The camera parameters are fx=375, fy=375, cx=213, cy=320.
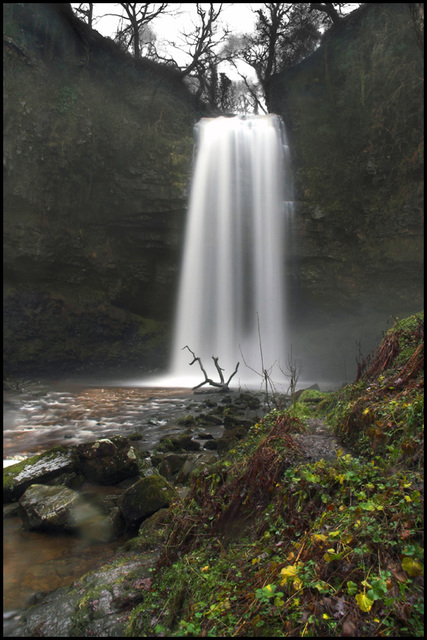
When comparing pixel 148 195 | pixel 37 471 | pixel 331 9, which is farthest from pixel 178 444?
pixel 331 9

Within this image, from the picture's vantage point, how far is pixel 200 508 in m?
2.96

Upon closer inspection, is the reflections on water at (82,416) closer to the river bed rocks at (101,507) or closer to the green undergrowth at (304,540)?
the river bed rocks at (101,507)

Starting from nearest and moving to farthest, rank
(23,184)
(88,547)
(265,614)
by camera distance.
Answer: (265,614)
(88,547)
(23,184)

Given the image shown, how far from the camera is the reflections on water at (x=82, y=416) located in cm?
759

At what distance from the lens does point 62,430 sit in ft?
27.1

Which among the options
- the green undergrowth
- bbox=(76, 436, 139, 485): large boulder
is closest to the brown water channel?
bbox=(76, 436, 139, 485): large boulder

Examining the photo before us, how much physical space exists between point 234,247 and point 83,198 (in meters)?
7.27

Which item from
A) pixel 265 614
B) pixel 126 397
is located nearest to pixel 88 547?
pixel 265 614

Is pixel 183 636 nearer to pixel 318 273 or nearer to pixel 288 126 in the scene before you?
pixel 318 273

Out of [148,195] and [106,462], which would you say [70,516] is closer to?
[106,462]

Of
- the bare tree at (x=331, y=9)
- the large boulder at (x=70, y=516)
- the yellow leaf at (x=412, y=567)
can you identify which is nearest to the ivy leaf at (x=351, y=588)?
the yellow leaf at (x=412, y=567)

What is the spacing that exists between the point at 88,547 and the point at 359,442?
2.87 metres

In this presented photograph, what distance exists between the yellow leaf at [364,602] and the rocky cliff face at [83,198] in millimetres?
16063

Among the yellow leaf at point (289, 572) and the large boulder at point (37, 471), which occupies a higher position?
the yellow leaf at point (289, 572)
